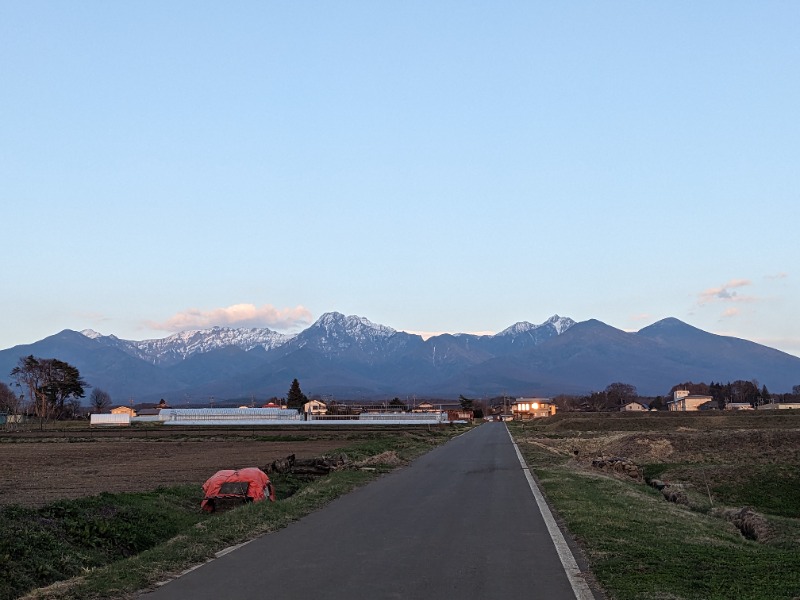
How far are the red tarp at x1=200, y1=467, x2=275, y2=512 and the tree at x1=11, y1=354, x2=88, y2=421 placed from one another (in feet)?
499

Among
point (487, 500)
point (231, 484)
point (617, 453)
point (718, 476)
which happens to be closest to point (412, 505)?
point (487, 500)

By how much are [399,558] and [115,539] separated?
6419 millimetres

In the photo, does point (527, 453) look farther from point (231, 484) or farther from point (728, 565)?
point (728, 565)

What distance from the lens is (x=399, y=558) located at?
12.8 meters

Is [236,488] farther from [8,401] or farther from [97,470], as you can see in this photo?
[8,401]

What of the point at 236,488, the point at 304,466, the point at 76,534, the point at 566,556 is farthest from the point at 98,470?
the point at 566,556

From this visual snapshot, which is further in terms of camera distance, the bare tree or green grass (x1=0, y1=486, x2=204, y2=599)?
the bare tree

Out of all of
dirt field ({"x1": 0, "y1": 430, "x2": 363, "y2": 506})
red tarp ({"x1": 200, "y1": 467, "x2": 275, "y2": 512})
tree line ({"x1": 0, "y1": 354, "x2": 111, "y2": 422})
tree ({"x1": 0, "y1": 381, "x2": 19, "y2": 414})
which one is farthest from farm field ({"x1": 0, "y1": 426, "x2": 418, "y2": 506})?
tree ({"x1": 0, "y1": 381, "x2": 19, "y2": 414})

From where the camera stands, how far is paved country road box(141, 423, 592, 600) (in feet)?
34.2

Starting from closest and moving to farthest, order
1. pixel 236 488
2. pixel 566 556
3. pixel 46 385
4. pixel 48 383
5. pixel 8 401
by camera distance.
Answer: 1. pixel 566 556
2. pixel 236 488
3. pixel 46 385
4. pixel 48 383
5. pixel 8 401

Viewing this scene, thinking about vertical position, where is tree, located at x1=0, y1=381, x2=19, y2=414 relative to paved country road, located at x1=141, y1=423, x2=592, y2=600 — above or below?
above

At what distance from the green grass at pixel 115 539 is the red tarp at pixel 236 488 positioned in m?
0.52

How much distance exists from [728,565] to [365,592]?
18.3 feet

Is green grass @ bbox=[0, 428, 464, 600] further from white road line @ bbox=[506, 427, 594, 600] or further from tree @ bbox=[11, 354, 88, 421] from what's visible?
tree @ bbox=[11, 354, 88, 421]
